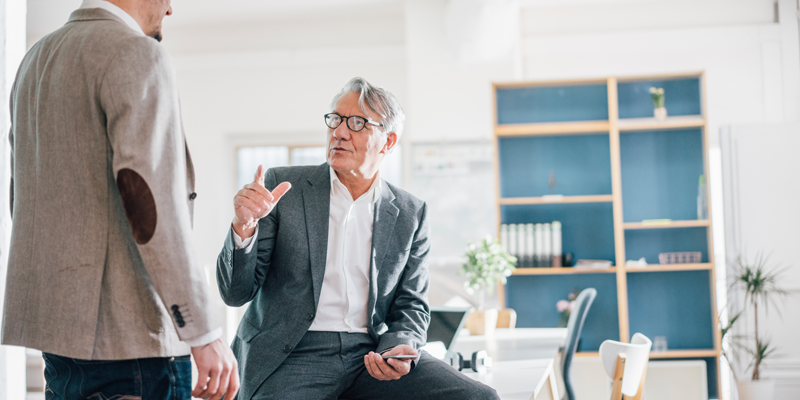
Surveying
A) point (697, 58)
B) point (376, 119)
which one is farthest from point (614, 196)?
point (376, 119)

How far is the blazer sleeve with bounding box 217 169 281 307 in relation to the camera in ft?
5.47

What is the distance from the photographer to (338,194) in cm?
199

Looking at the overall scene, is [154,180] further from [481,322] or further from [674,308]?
[674,308]

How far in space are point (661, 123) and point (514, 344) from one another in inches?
103

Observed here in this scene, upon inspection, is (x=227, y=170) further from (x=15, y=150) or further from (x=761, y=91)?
(x=15, y=150)

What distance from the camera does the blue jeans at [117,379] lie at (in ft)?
3.57

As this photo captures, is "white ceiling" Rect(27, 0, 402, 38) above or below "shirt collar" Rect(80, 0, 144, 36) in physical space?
above

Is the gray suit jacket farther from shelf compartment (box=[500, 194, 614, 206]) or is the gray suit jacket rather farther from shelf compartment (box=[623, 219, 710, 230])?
shelf compartment (box=[623, 219, 710, 230])

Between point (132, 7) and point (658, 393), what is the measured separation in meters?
4.48

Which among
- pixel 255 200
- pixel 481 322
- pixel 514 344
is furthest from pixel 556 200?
pixel 255 200

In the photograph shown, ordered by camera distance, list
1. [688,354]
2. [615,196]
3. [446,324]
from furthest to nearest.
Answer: [615,196]
[688,354]
[446,324]

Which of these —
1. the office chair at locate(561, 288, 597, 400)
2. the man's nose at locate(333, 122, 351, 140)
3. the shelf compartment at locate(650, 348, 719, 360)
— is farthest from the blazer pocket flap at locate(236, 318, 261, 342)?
the shelf compartment at locate(650, 348, 719, 360)

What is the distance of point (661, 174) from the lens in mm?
4840

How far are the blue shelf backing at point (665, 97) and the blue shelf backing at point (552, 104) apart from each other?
157 mm
